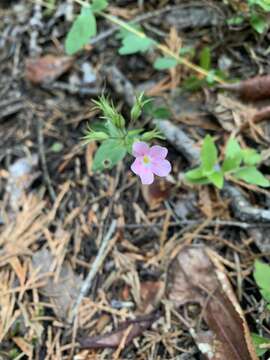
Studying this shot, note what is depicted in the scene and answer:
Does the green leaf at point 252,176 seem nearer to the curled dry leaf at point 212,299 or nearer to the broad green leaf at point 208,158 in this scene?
the broad green leaf at point 208,158

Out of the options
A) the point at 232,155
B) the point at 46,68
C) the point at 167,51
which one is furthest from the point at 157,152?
the point at 46,68

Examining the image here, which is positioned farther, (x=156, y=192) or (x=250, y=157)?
(x=156, y=192)

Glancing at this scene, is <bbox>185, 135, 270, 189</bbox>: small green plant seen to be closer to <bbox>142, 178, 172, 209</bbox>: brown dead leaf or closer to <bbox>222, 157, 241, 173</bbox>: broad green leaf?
<bbox>222, 157, 241, 173</bbox>: broad green leaf

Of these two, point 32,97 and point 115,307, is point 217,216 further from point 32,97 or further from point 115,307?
point 32,97

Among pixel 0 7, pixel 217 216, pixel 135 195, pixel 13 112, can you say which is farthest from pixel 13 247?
pixel 0 7

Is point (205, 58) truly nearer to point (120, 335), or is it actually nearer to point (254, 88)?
point (254, 88)

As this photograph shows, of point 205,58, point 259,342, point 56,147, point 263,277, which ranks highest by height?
point 205,58
